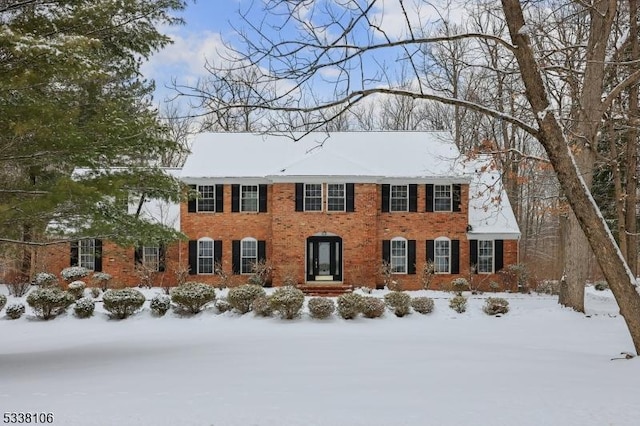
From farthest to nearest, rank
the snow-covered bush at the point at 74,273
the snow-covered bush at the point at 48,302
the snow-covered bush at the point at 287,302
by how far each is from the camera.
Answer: the snow-covered bush at the point at 74,273, the snow-covered bush at the point at 48,302, the snow-covered bush at the point at 287,302

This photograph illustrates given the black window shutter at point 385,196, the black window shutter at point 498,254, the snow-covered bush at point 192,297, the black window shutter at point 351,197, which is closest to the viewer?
the snow-covered bush at point 192,297

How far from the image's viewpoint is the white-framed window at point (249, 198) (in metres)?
24.1

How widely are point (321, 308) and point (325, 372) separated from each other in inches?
299

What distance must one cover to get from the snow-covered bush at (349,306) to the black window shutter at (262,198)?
8662 mm

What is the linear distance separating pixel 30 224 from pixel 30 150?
1538 millimetres

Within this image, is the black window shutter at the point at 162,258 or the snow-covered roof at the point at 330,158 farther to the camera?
the black window shutter at the point at 162,258

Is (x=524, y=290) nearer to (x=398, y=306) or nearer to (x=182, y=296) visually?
(x=398, y=306)

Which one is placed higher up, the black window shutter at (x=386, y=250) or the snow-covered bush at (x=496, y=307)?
the black window shutter at (x=386, y=250)

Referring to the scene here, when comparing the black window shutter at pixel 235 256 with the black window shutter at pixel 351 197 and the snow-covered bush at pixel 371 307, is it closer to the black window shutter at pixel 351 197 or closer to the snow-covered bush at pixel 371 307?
the black window shutter at pixel 351 197

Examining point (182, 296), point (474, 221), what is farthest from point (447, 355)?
point (474, 221)

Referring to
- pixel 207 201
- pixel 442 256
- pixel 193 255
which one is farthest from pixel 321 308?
pixel 207 201

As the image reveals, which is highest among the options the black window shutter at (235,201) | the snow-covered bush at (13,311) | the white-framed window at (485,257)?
the black window shutter at (235,201)

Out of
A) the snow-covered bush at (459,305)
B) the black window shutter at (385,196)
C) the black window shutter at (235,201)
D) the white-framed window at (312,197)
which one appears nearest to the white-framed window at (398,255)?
the black window shutter at (385,196)

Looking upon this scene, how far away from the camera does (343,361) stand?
31.5 feet
